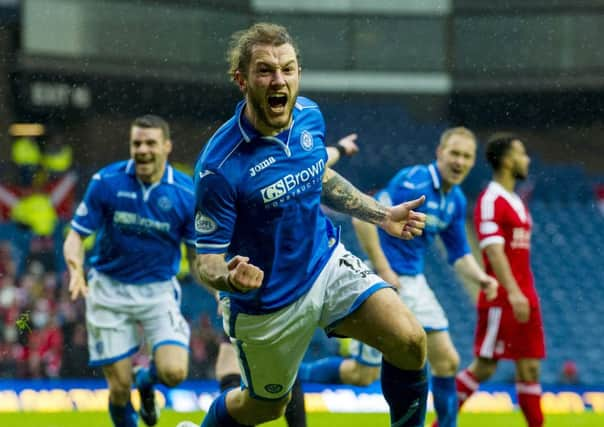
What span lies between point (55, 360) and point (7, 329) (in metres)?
0.82

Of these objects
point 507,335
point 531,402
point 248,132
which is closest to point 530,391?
point 531,402

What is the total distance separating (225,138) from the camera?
411cm

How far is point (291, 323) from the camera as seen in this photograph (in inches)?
168

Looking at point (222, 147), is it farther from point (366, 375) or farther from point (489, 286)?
→ point (366, 375)

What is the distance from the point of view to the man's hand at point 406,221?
Result: 4.29 m

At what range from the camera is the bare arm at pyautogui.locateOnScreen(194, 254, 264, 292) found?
356 centimetres

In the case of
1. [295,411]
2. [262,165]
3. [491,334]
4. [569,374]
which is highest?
[262,165]

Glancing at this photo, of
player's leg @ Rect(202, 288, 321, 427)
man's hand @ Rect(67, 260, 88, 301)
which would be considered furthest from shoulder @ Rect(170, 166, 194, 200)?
player's leg @ Rect(202, 288, 321, 427)

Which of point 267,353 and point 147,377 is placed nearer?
point 267,353

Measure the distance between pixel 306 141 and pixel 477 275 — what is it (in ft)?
8.37

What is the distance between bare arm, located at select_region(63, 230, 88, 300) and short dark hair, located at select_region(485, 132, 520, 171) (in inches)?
103

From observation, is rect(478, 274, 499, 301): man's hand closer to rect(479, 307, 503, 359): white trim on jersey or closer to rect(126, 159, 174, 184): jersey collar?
rect(479, 307, 503, 359): white trim on jersey

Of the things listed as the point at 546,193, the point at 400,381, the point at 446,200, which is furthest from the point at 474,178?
the point at 400,381

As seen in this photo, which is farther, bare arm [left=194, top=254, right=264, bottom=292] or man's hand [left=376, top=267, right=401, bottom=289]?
man's hand [left=376, top=267, right=401, bottom=289]
